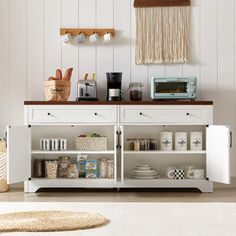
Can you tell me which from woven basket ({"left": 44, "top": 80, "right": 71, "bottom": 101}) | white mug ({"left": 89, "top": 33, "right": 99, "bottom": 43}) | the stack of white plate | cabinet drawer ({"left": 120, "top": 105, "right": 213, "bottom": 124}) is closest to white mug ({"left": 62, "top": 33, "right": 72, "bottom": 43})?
white mug ({"left": 89, "top": 33, "right": 99, "bottom": 43})

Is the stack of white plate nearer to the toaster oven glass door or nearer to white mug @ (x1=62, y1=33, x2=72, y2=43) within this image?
the toaster oven glass door

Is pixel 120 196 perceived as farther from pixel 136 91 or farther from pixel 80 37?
pixel 80 37

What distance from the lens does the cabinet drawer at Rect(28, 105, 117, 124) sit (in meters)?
5.07

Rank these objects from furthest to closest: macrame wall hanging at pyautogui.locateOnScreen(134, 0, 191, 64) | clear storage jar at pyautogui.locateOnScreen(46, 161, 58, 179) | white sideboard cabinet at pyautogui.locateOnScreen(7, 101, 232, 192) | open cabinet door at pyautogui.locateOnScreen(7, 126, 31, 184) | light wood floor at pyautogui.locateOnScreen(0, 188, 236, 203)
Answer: macrame wall hanging at pyautogui.locateOnScreen(134, 0, 191, 64), clear storage jar at pyautogui.locateOnScreen(46, 161, 58, 179), white sideboard cabinet at pyautogui.locateOnScreen(7, 101, 232, 192), open cabinet door at pyautogui.locateOnScreen(7, 126, 31, 184), light wood floor at pyautogui.locateOnScreen(0, 188, 236, 203)

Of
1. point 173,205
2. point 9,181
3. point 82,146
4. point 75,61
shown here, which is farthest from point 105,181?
point 173,205

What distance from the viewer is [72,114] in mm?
5074

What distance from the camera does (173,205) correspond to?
332cm

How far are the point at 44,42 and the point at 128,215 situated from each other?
9.58ft

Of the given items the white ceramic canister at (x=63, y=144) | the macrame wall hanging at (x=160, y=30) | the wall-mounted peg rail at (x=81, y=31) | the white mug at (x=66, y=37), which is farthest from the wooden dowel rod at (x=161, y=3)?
the white ceramic canister at (x=63, y=144)

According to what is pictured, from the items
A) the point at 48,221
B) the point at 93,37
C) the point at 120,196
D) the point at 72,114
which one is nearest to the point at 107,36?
the point at 93,37

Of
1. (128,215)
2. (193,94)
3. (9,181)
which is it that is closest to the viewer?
(128,215)

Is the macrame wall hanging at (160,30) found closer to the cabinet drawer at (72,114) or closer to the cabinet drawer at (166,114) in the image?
the cabinet drawer at (166,114)

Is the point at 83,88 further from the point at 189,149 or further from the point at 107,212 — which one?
the point at 107,212

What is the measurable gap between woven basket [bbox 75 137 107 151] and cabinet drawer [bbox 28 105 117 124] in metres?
0.22
